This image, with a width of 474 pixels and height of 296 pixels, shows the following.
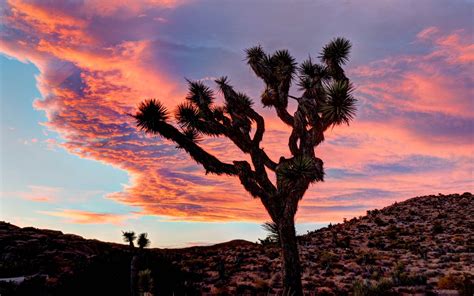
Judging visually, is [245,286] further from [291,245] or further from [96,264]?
[96,264]

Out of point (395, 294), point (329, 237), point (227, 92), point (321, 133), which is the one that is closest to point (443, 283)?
point (395, 294)

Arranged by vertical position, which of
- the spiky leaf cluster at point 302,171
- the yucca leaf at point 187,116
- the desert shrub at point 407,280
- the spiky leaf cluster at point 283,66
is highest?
the spiky leaf cluster at point 283,66

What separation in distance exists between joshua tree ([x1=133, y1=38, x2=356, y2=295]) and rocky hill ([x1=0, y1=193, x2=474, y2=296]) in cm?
319

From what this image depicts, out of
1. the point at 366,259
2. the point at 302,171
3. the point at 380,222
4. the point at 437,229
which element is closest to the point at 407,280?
the point at 366,259

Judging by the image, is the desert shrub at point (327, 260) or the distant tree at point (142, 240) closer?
the distant tree at point (142, 240)

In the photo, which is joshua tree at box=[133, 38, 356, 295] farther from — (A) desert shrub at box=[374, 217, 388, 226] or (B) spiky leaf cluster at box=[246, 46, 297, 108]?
(A) desert shrub at box=[374, 217, 388, 226]

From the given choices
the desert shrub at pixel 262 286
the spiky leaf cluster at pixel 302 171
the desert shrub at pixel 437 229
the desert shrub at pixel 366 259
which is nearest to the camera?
the spiky leaf cluster at pixel 302 171

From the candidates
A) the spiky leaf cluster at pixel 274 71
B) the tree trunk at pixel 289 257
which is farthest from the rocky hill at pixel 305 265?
the spiky leaf cluster at pixel 274 71

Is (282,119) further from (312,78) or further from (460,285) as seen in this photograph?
(460,285)

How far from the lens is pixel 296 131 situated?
14234 mm

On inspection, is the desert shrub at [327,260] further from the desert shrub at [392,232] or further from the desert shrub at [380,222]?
the desert shrub at [380,222]

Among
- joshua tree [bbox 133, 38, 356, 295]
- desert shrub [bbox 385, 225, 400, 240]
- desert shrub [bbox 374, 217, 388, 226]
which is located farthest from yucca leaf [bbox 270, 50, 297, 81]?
desert shrub [bbox 374, 217, 388, 226]

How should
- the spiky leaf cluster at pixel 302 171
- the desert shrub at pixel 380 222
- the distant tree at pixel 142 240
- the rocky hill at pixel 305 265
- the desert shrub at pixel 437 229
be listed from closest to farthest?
the distant tree at pixel 142 240, the rocky hill at pixel 305 265, the spiky leaf cluster at pixel 302 171, the desert shrub at pixel 437 229, the desert shrub at pixel 380 222

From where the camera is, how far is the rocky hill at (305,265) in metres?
11.4
